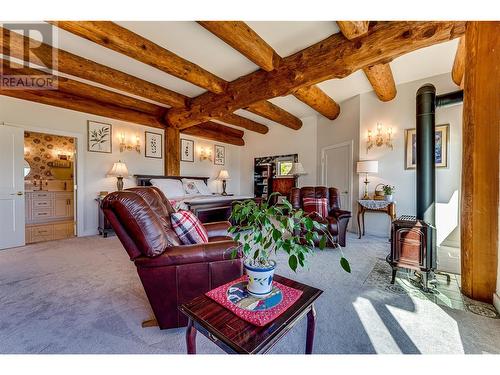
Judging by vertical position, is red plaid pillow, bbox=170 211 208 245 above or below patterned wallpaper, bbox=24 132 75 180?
below

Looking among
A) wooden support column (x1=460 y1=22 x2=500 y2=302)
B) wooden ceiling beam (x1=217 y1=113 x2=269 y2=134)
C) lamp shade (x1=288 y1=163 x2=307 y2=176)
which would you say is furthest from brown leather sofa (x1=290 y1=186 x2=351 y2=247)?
wooden ceiling beam (x1=217 y1=113 x2=269 y2=134)

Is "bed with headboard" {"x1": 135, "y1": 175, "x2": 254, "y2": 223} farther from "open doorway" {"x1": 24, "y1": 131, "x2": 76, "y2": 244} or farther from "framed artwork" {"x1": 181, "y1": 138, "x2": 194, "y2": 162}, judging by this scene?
"open doorway" {"x1": 24, "y1": 131, "x2": 76, "y2": 244}

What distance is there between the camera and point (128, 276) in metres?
2.40

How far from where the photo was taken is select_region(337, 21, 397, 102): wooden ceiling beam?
7.36ft

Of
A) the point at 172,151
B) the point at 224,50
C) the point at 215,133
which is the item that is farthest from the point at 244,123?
the point at 224,50

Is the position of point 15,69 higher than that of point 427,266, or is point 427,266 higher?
point 15,69

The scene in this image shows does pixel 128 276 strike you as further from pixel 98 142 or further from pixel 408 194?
pixel 408 194

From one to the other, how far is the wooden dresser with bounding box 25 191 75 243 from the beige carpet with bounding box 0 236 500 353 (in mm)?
2656

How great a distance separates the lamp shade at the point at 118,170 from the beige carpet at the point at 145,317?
6.84 ft

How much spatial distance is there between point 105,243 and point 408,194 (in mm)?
5393

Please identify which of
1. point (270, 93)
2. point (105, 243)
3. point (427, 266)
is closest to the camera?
point (427, 266)

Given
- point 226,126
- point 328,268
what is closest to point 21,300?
point 328,268

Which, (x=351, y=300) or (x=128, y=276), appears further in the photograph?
(x=128, y=276)

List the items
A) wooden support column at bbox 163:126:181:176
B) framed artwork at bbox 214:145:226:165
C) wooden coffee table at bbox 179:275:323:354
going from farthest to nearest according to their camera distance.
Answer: framed artwork at bbox 214:145:226:165 → wooden support column at bbox 163:126:181:176 → wooden coffee table at bbox 179:275:323:354
